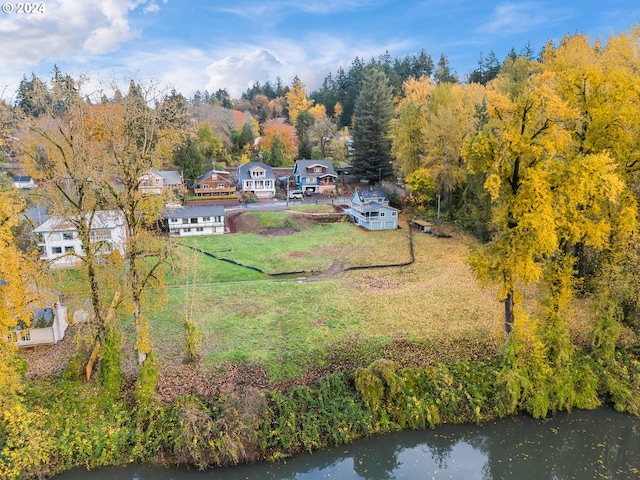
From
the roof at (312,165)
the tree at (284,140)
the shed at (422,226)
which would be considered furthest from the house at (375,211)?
the tree at (284,140)

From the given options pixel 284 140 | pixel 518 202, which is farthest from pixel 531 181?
pixel 284 140

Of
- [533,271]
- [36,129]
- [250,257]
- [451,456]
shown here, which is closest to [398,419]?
[451,456]

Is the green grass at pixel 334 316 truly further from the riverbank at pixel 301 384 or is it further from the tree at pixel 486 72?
the tree at pixel 486 72

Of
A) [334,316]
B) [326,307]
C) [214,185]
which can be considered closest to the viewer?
[334,316]

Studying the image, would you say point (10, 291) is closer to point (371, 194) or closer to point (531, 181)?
point (531, 181)

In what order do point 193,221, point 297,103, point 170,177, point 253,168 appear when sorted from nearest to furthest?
point 193,221
point 170,177
point 253,168
point 297,103

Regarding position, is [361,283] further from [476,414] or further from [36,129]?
[36,129]
